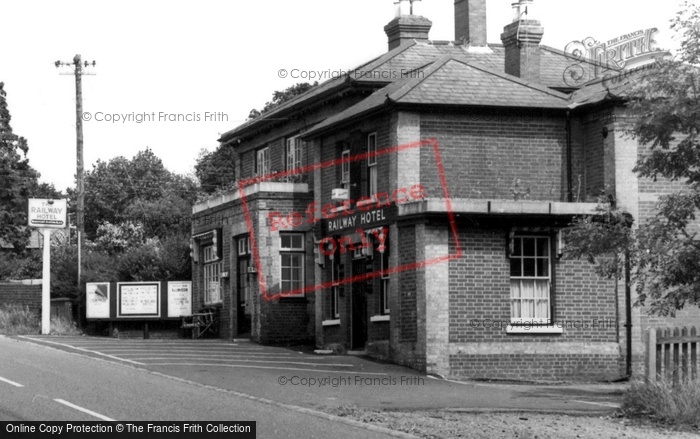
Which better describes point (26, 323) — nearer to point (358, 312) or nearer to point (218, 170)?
point (358, 312)

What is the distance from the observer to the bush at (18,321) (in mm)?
35812

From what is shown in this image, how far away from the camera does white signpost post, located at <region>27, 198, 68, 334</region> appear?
112 ft

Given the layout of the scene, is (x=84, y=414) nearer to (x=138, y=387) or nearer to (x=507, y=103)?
(x=138, y=387)

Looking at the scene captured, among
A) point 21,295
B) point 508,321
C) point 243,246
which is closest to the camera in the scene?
point 508,321

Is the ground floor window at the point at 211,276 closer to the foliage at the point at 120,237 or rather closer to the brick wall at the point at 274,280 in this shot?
the brick wall at the point at 274,280

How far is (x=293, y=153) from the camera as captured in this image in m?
35.1

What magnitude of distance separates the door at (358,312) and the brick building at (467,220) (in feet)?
0.11

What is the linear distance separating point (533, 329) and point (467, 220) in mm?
2754

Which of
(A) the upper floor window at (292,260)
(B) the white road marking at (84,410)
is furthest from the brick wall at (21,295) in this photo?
(B) the white road marking at (84,410)

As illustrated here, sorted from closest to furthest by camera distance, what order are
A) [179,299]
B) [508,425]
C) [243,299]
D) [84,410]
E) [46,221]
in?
[508,425] < [84,410] < [243,299] < [46,221] < [179,299]

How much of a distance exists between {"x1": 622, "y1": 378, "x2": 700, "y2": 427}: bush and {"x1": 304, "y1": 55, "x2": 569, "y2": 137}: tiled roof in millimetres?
9998

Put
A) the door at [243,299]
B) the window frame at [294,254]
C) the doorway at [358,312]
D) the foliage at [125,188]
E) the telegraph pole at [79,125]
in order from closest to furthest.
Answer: the doorway at [358,312] → the window frame at [294,254] → the door at [243,299] → the telegraph pole at [79,125] → the foliage at [125,188]

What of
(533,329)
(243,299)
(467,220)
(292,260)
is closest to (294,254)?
(292,260)

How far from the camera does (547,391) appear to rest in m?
22.4
